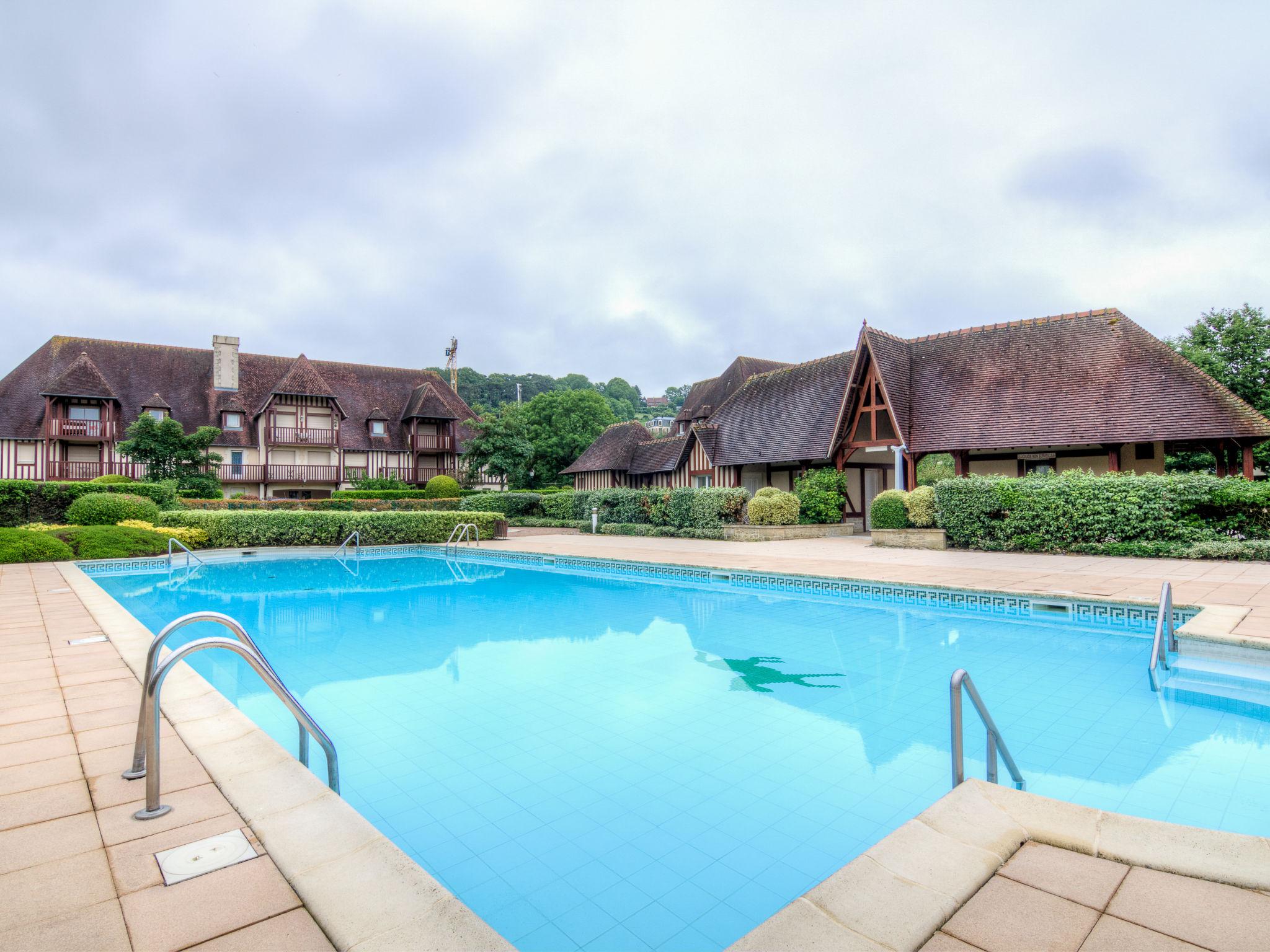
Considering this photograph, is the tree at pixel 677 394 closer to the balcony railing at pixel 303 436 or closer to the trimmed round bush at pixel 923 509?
the balcony railing at pixel 303 436

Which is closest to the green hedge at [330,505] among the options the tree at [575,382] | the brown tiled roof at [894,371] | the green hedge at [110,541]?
the green hedge at [110,541]

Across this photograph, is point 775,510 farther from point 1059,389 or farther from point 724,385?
point 724,385

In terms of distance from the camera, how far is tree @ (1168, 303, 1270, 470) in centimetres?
2322

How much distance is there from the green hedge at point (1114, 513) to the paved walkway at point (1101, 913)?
13321 mm

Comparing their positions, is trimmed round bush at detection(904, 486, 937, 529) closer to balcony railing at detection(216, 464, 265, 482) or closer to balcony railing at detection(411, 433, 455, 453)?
balcony railing at detection(411, 433, 455, 453)

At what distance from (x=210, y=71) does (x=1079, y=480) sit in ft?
59.6

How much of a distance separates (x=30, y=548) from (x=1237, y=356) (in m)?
38.7

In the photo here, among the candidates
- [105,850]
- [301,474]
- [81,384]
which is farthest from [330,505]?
[105,850]

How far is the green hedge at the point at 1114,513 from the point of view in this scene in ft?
40.8

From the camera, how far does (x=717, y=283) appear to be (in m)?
30.1

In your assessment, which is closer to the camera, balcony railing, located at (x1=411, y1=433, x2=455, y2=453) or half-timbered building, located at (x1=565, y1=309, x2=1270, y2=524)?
half-timbered building, located at (x1=565, y1=309, x2=1270, y2=524)

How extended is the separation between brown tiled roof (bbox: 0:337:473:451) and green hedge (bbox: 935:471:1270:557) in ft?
85.6

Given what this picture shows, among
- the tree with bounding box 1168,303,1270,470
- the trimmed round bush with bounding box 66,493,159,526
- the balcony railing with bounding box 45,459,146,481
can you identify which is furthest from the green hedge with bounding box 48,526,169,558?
the tree with bounding box 1168,303,1270,470

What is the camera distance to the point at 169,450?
78.4ft
